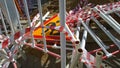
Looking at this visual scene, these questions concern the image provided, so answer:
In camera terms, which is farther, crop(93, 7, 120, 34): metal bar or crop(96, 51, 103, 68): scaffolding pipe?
crop(93, 7, 120, 34): metal bar

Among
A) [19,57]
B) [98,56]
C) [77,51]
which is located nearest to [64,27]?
[77,51]

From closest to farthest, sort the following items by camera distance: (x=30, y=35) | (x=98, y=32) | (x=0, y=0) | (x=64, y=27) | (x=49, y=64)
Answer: (x=64, y=27)
(x=0, y=0)
(x=30, y=35)
(x=49, y=64)
(x=98, y=32)

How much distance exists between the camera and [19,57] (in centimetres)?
368

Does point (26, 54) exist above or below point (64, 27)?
below

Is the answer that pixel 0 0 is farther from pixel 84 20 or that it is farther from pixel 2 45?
pixel 84 20

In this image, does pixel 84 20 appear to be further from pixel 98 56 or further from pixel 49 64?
pixel 98 56

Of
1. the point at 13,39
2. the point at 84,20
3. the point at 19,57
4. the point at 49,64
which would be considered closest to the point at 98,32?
the point at 84,20

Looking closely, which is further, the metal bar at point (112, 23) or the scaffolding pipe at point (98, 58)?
the metal bar at point (112, 23)

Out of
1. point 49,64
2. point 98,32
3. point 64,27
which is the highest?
point 64,27

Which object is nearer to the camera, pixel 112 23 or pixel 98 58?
pixel 98 58

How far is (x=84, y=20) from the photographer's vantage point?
12.5 ft

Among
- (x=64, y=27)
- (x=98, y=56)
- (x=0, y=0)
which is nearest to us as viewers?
(x=98, y=56)

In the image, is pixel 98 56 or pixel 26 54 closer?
pixel 98 56

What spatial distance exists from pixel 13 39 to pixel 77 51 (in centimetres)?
105
